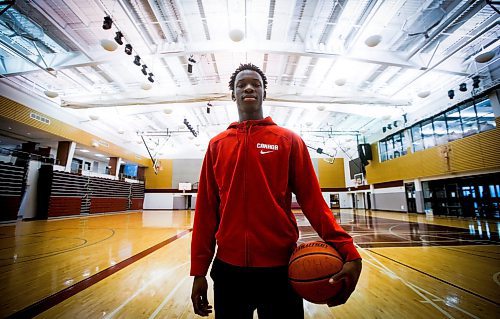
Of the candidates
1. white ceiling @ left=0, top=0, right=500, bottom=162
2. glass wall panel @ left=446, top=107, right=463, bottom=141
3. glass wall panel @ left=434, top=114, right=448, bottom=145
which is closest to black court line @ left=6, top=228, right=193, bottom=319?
white ceiling @ left=0, top=0, right=500, bottom=162

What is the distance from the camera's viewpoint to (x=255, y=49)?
20.4 ft

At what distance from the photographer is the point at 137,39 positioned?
6570 millimetres

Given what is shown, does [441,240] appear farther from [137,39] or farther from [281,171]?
[137,39]

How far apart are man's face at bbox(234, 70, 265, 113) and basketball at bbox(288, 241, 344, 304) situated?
620 millimetres

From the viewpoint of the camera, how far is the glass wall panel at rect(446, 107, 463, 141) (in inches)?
353

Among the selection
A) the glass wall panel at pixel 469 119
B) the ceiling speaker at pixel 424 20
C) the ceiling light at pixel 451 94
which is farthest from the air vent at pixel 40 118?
the glass wall panel at pixel 469 119

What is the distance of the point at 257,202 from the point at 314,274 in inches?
12.6

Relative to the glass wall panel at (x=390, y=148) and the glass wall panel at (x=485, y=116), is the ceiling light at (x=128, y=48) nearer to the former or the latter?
the glass wall panel at (x=485, y=116)

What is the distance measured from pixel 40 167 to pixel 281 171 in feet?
40.7

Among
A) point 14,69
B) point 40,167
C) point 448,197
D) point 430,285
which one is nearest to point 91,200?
point 40,167

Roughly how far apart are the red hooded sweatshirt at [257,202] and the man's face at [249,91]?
0.08 m

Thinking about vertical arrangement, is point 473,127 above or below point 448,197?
above

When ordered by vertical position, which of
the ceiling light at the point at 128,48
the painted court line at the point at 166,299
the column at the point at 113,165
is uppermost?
the ceiling light at the point at 128,48

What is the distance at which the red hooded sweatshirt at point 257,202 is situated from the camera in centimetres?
83
